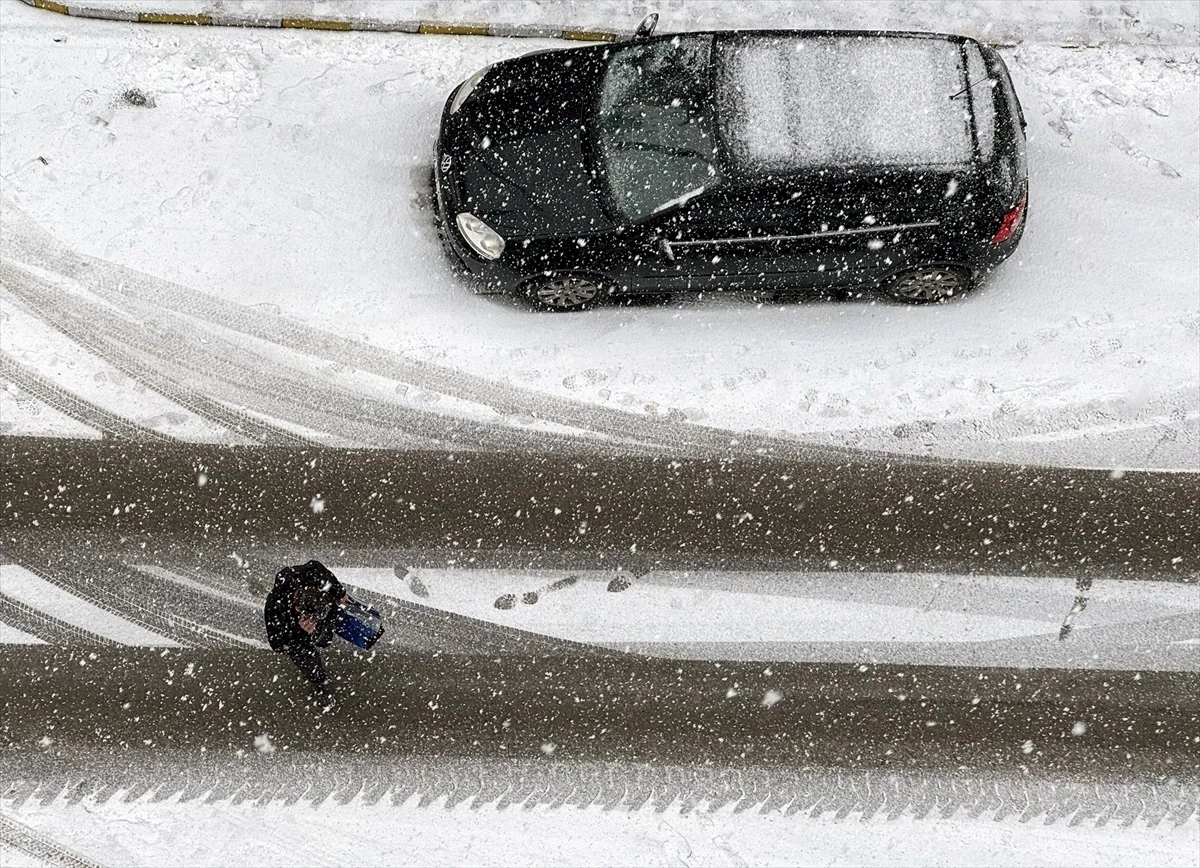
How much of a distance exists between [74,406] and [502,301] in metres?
3.03

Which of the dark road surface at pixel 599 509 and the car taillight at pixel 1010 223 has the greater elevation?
the car taillight at pixel 1010 223

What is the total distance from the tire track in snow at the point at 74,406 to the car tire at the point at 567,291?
2695 millimetres

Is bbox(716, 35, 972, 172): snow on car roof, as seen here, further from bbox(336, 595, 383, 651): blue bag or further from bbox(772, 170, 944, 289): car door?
bbox(336, 595, 383, 651): blue bag

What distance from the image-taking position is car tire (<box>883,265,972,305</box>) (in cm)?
659

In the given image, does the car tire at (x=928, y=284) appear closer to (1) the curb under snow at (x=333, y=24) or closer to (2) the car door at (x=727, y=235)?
(2) the car door at (x=727, y=235)

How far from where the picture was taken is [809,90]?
6.17m

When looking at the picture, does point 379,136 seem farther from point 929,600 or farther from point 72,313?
point 929,600

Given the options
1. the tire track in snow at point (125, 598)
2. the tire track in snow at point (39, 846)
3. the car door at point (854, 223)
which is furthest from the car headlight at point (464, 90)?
the tire track in snow at point (39, 846)

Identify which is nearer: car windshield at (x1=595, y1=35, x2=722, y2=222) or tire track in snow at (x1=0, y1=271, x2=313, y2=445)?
car windshield at (x1=595, y1=35, x2=722, y2=222)

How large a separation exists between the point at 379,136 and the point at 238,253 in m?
1.40

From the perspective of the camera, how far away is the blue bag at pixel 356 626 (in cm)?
558

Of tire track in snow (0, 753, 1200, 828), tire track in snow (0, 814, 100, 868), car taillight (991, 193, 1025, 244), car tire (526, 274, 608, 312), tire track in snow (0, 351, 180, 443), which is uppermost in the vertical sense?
car taillight (991, 193, 1025, 244)

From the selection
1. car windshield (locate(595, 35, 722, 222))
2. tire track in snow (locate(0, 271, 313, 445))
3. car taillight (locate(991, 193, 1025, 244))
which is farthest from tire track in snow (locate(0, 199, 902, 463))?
car taillight (locate(991, 193, 1025, 244))

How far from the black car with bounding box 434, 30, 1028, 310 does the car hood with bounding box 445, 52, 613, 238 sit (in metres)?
0.01
